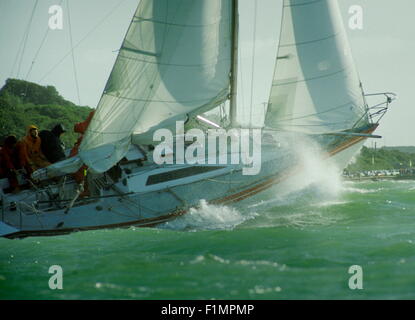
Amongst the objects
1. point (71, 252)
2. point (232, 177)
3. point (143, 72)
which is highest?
point (143, 72)

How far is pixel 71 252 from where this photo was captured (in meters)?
9.83

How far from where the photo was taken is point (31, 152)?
43.0 ft

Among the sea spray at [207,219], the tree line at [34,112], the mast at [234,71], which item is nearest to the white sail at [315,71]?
the mast at [234,71]

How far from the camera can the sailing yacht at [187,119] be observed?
489 inches

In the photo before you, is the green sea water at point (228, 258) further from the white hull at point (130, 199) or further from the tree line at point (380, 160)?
the tree line at point (380, 160)

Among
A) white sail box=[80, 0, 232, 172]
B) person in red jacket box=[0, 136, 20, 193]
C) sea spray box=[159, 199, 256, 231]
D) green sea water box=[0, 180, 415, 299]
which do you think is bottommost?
green sea water box=[0, 180, 415, 299]

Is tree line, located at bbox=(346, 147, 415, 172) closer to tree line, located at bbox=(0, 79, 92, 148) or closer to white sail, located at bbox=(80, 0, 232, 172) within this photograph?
tree line, located at bbox=(0, 79, 92, 148)

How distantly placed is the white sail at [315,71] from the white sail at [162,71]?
184 cm

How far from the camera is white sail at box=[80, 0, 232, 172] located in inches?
490

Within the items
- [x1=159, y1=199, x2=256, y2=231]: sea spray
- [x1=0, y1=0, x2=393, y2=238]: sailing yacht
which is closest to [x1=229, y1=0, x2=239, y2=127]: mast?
[x1=0, y1=0, x2=393, y2=238]: sailing yacht

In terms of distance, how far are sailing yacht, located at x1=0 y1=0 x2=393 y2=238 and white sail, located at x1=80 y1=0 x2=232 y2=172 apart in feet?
0.09
